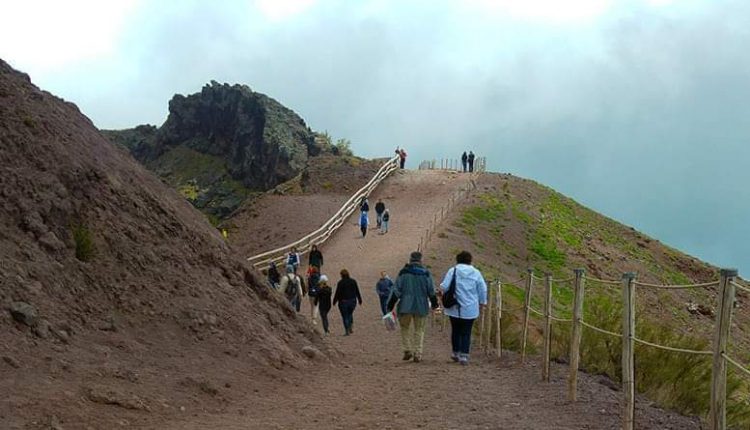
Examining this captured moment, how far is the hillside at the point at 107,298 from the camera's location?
26.1 feet

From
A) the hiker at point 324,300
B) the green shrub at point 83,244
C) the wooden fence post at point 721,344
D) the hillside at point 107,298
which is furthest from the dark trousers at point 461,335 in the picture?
the wooden fence post at point 721,344

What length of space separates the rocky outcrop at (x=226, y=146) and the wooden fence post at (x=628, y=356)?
56004 millimetres

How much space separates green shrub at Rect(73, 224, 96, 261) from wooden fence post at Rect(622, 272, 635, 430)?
6.12m

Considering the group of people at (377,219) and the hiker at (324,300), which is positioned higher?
the group of people at (377,219)

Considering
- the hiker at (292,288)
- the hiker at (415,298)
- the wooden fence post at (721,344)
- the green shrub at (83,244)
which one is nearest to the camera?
the wooden fence post at (721,344)

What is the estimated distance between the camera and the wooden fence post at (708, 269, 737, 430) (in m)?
6.23

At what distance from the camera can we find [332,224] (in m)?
43.0

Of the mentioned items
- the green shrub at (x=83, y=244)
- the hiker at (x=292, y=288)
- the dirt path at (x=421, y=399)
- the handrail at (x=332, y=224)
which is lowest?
the dirt path at (x=421, y=399)

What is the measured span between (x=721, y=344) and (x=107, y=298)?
22.0 ft

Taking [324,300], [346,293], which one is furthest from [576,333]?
[324,300]

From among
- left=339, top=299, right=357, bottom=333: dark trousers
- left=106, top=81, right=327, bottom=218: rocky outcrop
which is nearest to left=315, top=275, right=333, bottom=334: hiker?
left=339, top=299, right=357, bottom=333: dark trousers

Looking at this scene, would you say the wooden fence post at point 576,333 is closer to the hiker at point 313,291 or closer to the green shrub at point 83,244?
the green shrub at point 83,244

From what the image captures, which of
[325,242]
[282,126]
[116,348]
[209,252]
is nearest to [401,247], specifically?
[325,242]

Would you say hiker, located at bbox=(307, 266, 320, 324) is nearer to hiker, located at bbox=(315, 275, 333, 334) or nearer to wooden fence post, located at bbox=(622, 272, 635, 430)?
hiker, located at bbox=(315, 275, 333, 334)
